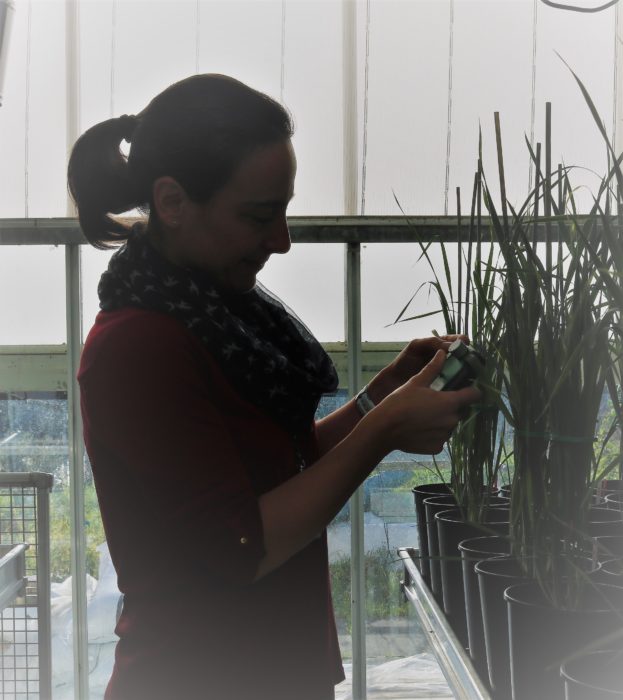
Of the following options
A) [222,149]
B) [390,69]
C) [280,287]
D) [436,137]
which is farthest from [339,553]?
[222,149]

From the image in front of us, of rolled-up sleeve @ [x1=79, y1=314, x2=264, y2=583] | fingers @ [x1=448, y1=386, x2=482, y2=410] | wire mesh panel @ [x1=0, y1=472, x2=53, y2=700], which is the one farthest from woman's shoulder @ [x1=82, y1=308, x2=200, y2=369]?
wire mesh panel @ [x1=0, y1=472, x2=53, y2=700]

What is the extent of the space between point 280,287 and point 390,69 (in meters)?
0.77

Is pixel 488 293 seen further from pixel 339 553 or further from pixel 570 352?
pixel 339 553

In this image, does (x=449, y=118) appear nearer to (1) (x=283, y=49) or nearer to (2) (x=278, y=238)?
(1) (x=283, y=49)

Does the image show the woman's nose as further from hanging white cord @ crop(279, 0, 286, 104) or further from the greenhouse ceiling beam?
hanging white cord @ crop(279, 0, 286, 104)

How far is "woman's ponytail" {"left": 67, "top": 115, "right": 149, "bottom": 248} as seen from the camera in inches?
48.2

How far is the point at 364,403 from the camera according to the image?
145 cm

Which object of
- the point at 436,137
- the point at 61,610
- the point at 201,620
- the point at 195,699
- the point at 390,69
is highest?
the point at 390,69

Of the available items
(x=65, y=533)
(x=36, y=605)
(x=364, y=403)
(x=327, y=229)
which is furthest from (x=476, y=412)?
(x=65, y=533)

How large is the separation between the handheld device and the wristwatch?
0.38 m

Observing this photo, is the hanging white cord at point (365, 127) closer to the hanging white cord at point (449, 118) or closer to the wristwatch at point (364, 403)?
the hanging white cord at point (449, 118)

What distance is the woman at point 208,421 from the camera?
3.23ft

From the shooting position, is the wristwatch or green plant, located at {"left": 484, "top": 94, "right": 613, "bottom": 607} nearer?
green plant, located at {"left": 484, "top": 94, "right": 613, "bottom": 607}

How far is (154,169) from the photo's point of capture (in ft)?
3.72
